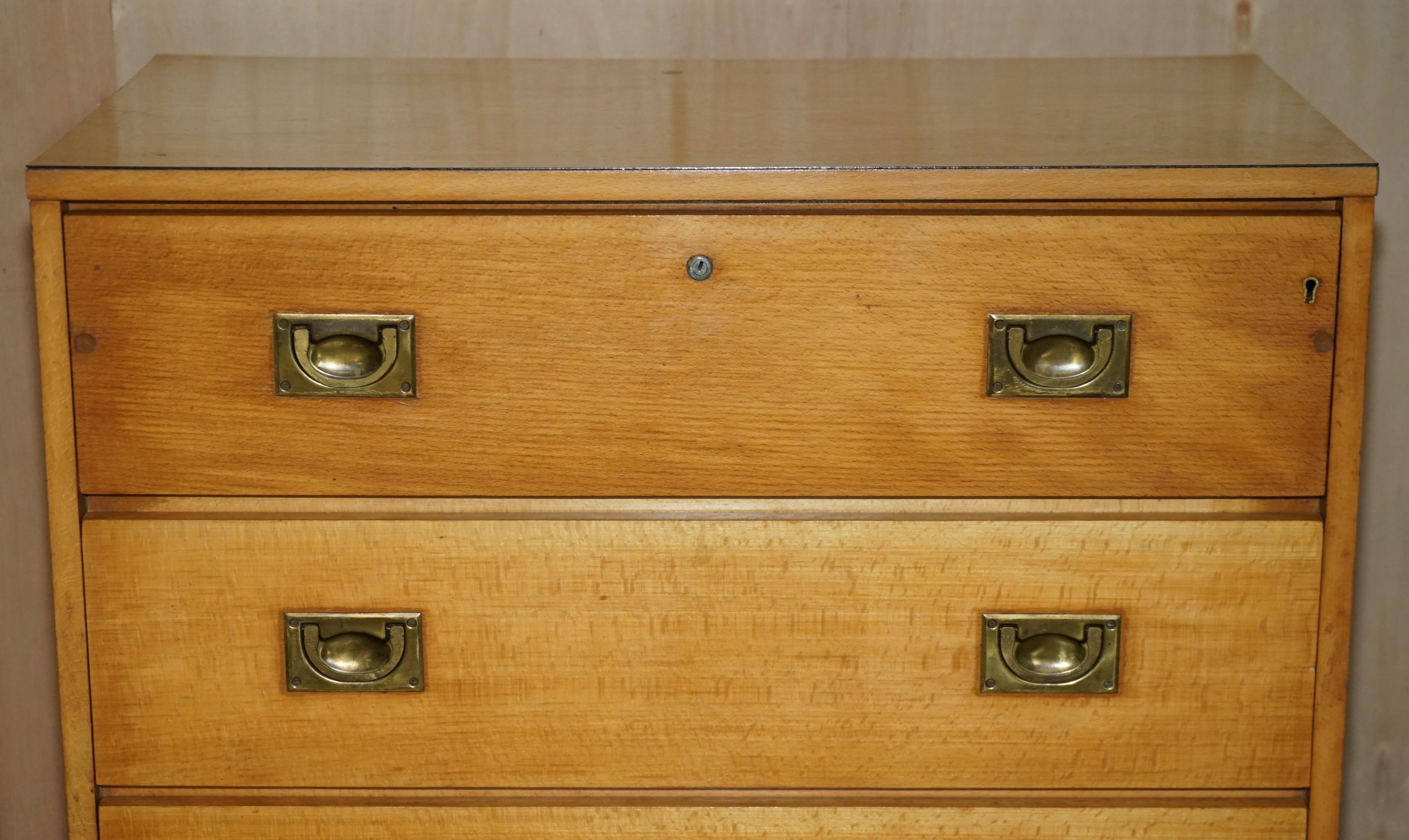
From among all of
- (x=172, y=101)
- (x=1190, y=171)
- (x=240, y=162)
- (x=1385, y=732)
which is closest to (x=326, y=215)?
(x=240, y=162)

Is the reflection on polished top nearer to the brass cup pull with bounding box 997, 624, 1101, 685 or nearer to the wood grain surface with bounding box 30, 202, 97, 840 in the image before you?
the wood grain surface with bounding box 30, 202, 97, 840

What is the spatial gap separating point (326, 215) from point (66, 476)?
25 centimetres

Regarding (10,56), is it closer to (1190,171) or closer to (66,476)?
(66,476)

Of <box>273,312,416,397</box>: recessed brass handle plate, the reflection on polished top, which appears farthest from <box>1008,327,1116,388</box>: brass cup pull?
<box>273,312,416,397</box>: recessed brass handle plate

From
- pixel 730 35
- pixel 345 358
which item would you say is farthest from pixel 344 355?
pixel 730 35

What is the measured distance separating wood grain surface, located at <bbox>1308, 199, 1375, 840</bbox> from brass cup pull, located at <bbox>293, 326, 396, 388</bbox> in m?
0.61

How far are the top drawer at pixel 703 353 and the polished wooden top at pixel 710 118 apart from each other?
0.13ft

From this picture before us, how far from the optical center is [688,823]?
91 cm

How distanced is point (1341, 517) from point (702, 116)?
53 cm

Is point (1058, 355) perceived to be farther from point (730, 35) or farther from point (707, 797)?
point (730, 35)

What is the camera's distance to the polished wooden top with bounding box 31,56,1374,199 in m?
0.83

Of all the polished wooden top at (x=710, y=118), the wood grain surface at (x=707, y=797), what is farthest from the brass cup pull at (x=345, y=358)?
the wood grain surface at (x=707, y=797)

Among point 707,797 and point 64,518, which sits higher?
point 64,518

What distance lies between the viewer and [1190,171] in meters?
0.81
